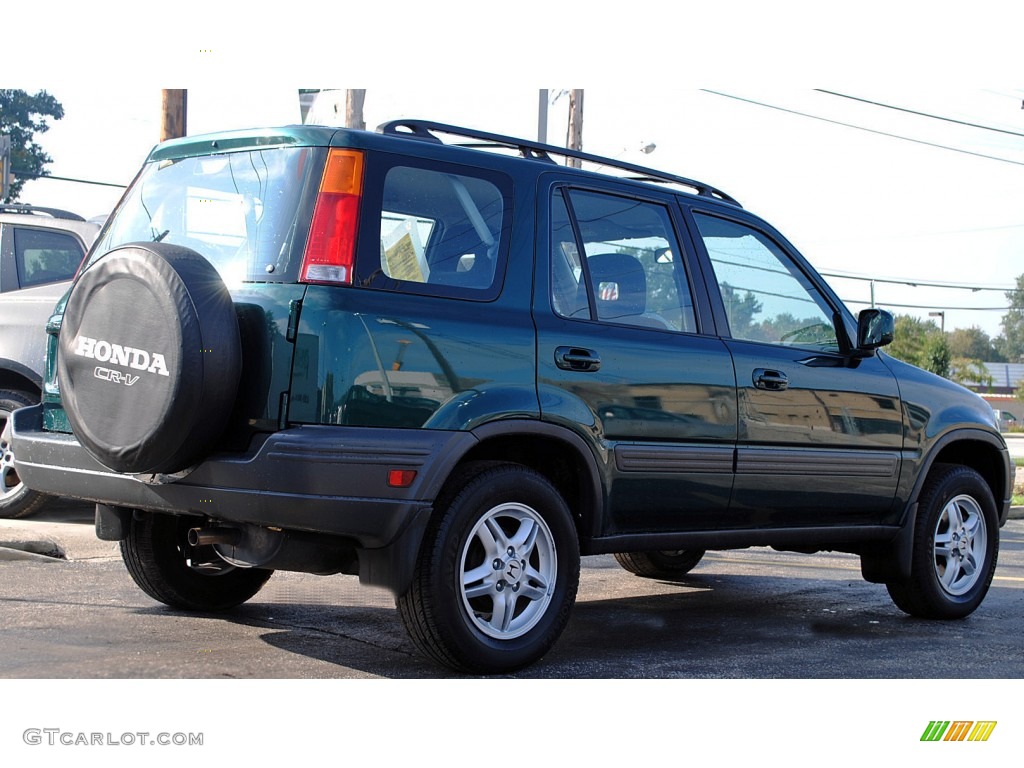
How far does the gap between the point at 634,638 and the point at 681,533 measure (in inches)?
25.0

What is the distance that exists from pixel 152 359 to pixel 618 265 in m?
1.97

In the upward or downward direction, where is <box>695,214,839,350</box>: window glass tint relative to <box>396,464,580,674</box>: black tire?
upward

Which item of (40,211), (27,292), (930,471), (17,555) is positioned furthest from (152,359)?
(40,211)

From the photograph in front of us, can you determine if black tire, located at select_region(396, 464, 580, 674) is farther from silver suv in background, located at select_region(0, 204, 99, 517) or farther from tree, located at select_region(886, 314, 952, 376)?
tree, located at select_region(886, 314, 952, 376)

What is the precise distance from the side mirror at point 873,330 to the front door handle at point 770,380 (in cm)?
65

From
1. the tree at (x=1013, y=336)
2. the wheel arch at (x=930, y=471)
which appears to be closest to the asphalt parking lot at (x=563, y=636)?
the wheel arch at (x=930, y=471)

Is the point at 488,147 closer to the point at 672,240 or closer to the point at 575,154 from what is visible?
the point at 575,154

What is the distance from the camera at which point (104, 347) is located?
425cm

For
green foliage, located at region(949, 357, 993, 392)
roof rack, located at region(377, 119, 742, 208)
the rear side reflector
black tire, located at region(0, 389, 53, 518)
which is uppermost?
roof rack, located at region(377, 119, 742, 208)

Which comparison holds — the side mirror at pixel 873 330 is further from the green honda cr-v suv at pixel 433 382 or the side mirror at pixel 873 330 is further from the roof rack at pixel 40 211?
the roof rack at pixel 40 211

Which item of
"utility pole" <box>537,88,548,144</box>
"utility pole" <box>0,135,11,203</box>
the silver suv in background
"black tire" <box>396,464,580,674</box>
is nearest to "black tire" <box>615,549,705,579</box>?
"black tire" <box>396,464,580,674</box>

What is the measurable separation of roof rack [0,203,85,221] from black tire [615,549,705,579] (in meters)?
4.68

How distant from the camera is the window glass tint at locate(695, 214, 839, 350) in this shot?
5.57 meters

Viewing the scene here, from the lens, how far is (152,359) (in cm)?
409
